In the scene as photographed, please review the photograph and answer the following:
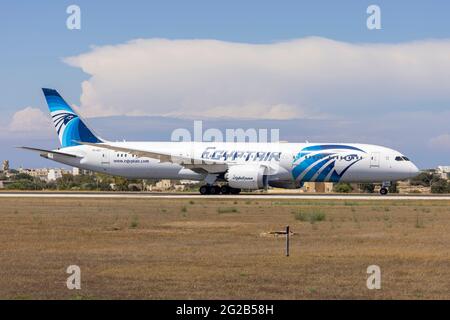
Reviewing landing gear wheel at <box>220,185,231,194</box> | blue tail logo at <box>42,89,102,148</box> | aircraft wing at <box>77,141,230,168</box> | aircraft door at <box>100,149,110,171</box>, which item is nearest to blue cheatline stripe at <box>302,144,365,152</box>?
aircraft wing at <box>77,141,230,168</box>

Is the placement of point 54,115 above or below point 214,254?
above

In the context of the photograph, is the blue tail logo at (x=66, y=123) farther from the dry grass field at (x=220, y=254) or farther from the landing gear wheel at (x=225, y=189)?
the dry grass field at (x=220, y=254)

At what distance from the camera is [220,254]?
21625mm

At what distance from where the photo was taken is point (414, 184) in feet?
371

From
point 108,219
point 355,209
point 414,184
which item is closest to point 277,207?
point 355,209

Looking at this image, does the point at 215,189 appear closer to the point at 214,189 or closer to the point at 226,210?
the point at 214,189

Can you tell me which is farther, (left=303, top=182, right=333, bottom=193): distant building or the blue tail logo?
(left=303, top=182, right=333, bottom=193): distant building

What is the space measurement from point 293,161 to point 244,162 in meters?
3.67

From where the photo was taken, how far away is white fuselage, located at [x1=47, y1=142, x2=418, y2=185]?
→ 57.3 metres

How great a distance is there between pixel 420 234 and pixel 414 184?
287 feet

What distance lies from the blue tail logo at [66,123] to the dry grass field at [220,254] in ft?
81.1

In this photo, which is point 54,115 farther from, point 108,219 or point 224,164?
point 108,219

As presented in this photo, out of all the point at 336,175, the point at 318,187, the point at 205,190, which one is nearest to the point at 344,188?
the point at 318,187

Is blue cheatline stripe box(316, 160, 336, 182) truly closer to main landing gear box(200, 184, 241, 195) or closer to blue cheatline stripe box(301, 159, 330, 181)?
blue cheatline stripe box(301, 159, 330, 181)
